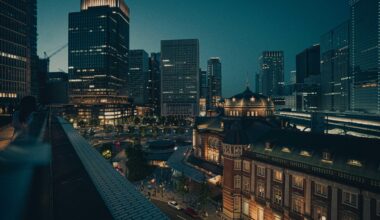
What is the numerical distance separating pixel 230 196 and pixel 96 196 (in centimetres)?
4694

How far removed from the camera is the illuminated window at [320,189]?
4160 cm

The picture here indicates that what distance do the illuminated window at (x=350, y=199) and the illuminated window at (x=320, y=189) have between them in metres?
3.04

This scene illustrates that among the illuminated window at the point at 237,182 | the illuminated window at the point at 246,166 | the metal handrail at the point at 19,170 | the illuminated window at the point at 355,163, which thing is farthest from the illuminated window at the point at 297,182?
the metal handrail at the point at 19,170

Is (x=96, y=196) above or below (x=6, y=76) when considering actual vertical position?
below

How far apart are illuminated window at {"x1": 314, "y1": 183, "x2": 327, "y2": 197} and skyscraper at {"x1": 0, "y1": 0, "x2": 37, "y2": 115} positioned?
318 feet

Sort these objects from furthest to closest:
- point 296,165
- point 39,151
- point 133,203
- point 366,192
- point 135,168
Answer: point 135,168 → point 296,165 → point 366,192 → point 39,151 → point 133,203

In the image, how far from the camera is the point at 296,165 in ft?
152

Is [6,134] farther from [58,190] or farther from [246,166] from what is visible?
[246,166]

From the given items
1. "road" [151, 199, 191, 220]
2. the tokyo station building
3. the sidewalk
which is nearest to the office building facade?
the tokyo station building

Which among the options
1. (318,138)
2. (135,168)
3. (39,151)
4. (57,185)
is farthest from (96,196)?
(135,168)

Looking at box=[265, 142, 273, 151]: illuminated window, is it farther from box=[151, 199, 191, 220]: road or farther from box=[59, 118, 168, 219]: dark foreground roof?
box=[59, 118, 168, 219]: dark foreground roof

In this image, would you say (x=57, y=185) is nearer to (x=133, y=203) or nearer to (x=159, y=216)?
(x=133, y=203)

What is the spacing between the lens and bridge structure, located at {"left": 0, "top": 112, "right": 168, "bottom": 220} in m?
11.4

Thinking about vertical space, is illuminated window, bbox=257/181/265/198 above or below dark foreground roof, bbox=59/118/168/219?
below
